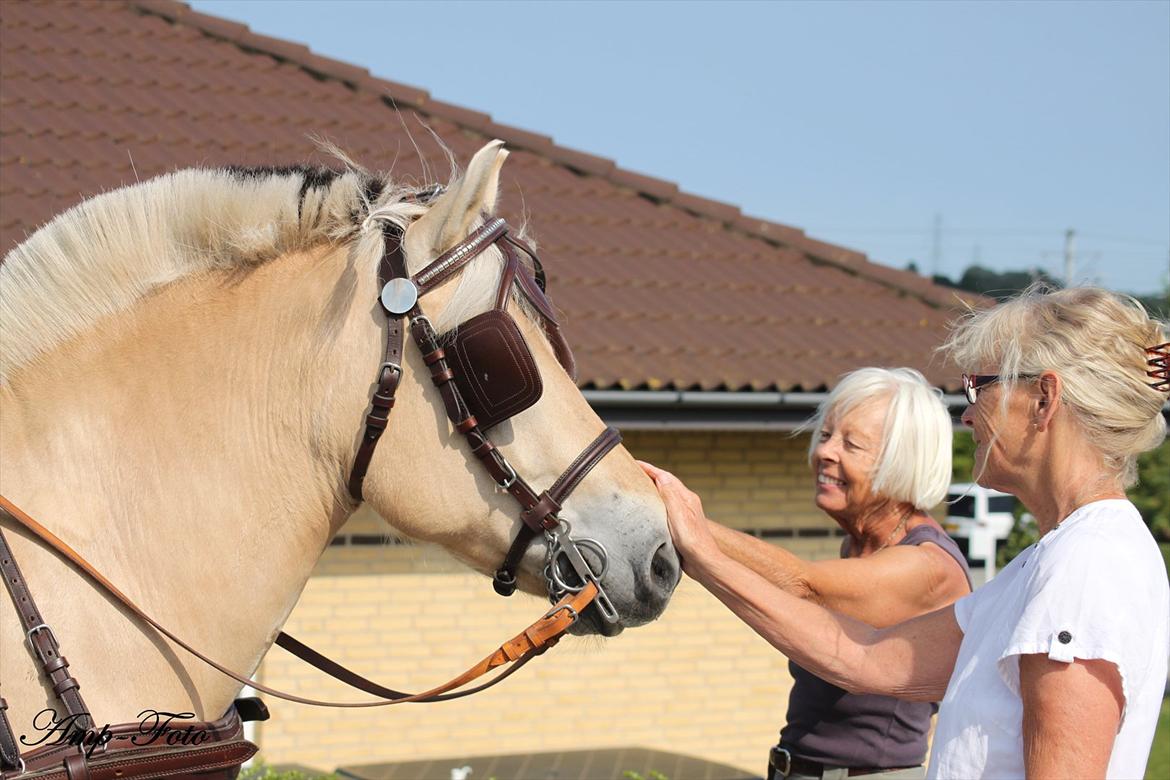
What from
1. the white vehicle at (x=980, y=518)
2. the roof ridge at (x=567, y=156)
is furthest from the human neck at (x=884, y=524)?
the white vehicle at (x=980, y=518)

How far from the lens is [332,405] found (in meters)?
2.20

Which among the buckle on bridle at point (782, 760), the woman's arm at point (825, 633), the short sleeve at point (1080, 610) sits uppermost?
the short sleeve at point (1080, 610)

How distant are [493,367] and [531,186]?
18.9 feet

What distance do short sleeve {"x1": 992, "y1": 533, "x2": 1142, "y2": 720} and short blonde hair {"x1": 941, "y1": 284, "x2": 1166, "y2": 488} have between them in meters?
0.22

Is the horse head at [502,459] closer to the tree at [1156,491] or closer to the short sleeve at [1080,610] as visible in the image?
the short sleeve at [1080,610]

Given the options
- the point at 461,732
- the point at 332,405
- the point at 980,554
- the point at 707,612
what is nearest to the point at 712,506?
the point at 707,612

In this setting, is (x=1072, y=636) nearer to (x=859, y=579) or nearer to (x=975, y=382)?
(x=975, y=382)

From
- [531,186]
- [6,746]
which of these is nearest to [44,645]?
[6,746]

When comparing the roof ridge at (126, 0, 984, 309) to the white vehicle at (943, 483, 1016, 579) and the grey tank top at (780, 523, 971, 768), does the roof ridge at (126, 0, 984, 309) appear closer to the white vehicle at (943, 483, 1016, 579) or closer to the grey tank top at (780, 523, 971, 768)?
the white vehicle at (943, 483, 1016, 579)

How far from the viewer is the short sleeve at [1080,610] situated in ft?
5.80

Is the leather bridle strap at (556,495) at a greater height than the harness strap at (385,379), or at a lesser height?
lesser

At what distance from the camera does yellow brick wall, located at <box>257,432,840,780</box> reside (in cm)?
657

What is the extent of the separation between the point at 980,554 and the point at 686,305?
688cm

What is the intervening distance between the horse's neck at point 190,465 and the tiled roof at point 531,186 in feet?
12.4
